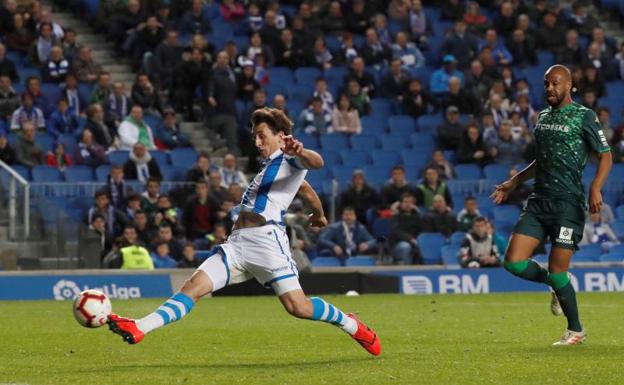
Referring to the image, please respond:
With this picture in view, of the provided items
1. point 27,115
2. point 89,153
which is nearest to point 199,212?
point 89,153

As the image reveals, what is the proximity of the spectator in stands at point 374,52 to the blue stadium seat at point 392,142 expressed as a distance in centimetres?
227

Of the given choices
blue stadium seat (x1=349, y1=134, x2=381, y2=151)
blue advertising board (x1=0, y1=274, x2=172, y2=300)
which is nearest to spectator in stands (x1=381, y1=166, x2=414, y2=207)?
blue stadium seat (x1=349, y1=134, x2=381, y2=151)

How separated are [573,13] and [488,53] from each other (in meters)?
4.06

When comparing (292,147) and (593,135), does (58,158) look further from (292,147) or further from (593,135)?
(292,147)

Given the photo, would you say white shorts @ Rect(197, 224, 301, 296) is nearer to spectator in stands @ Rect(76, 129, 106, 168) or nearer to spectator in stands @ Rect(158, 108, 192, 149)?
spectator in stands @ Rect(76, 129, 106, 168)

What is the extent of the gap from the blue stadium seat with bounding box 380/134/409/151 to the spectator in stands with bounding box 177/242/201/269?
18.9 ft

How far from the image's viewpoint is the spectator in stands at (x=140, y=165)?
23.8 meters

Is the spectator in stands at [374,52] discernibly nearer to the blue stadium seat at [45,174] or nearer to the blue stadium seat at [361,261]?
the blue stadium seat at [361,261]

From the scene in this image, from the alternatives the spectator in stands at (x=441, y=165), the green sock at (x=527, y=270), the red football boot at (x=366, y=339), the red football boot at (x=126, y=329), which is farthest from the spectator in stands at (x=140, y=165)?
the red football boot at (x=126, y=329)

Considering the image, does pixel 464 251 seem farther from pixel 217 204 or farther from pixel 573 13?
pixel 573 13

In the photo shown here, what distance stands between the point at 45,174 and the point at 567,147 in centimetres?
1308

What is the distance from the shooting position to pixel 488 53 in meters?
29.2

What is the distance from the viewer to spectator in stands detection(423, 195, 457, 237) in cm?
2427

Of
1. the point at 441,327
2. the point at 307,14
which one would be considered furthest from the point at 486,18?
the point at 441,327
